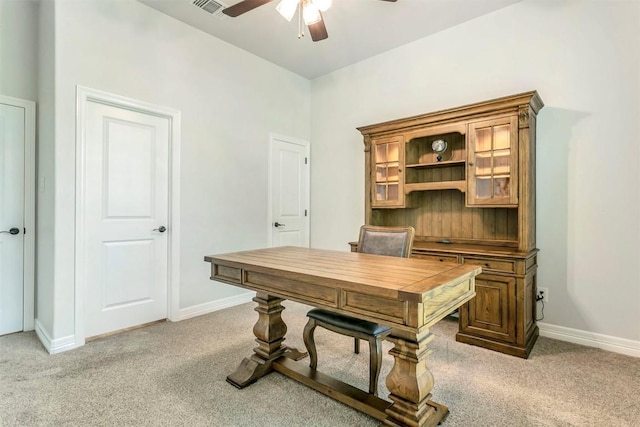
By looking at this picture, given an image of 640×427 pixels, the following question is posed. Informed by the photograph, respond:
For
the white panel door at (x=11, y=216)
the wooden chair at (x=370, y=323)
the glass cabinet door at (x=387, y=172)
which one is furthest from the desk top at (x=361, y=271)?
the white panel door at (x=11, y=216)

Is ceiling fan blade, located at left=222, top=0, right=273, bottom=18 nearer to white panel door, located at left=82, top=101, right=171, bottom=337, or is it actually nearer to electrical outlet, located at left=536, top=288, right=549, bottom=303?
white panel door, located at left=82, top=101, right=171, bottom=337

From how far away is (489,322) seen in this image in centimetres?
258

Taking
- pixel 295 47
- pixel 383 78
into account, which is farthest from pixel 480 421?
pixel 295 47

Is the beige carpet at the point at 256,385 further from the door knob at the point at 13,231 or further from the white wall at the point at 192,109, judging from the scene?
the door knob at the point at 13,231

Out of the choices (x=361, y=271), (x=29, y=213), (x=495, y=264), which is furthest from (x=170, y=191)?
(x=495, y=264)

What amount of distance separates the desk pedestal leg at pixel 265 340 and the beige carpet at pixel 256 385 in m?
0.08

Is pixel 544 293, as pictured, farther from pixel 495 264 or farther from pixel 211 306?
pixel 211 306

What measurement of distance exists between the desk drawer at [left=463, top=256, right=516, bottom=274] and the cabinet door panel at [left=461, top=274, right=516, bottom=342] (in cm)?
6

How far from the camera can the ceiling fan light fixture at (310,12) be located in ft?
7.00

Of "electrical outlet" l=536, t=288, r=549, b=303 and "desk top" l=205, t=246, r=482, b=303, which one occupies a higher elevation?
"desk top" l=205, t=246, r=482, b=303

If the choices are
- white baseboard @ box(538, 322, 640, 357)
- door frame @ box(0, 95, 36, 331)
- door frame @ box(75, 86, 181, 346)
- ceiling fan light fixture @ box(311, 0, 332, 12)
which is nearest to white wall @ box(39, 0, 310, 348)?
door frame @ box(75, 86, 181, 346)

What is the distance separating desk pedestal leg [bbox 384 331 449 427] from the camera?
4.74ft

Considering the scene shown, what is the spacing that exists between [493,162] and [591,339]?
5.32 feet

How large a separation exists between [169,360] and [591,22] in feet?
13.8
